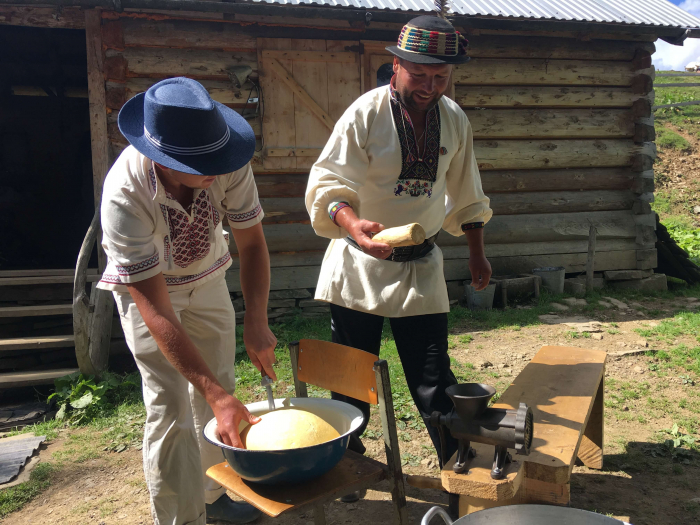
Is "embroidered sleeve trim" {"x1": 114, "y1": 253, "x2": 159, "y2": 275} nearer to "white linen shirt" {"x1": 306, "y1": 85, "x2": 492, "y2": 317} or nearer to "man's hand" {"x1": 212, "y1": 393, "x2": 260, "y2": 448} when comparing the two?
"man's hand" {"x1": 212, "y1": 393, "x2": 260, "y2": 448}

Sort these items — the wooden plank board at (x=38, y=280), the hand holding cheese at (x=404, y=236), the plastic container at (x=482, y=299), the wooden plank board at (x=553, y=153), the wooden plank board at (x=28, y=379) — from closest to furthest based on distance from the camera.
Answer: the hand holding cheese at (x=404, y=236), the wooden plank board at (x=28, y=379), the wooden plank board at (x=38, y=280), the plastic container at (x=482, y=299), the wooden plank board at (x=553, y=153)

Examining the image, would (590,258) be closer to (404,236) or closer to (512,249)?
(512,249)

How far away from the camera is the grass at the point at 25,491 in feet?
11.4

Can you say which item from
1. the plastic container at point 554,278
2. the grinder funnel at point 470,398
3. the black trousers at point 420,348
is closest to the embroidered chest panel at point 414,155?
the black trousers at point 420,348

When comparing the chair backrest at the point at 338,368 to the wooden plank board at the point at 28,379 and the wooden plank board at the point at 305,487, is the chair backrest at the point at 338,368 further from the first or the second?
the wooden plank board at the point at 28,379

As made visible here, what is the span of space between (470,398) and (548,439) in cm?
55

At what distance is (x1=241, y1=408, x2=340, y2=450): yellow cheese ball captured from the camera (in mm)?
1815

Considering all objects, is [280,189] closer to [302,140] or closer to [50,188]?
[302,140]

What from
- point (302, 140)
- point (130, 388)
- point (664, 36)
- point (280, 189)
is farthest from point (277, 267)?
point (664, 36)

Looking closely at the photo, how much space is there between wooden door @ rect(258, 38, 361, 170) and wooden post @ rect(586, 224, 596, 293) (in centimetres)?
371

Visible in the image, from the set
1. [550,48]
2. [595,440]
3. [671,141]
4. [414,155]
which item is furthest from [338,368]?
[671,141]

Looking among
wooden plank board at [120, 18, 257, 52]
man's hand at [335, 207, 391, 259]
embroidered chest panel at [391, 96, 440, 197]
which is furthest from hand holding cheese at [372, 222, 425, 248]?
wooden plank board at [120, 18, 257, 52]

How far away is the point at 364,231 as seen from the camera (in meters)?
2.26

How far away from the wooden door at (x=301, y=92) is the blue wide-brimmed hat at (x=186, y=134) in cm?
456
